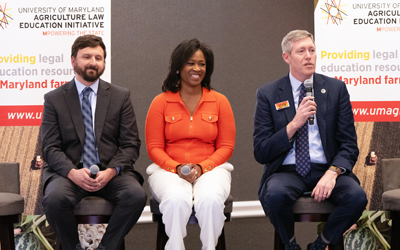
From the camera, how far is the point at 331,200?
2732 millimetres

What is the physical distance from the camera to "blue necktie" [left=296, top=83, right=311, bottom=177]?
2.85 m

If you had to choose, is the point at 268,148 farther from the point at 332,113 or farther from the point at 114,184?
the point at 114,184

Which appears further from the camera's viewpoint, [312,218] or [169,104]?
[169,104]

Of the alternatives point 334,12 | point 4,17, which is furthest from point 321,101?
point 4,17

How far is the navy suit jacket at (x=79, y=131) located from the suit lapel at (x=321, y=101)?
125 cm

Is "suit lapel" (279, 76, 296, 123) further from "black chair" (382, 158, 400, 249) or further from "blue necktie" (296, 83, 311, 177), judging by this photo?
"black chair" (382, 158, 400, 249)

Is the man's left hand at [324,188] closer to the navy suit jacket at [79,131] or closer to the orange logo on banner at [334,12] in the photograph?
the navy suit jacket at [79,131]

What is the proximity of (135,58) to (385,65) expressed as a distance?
7.12 ft

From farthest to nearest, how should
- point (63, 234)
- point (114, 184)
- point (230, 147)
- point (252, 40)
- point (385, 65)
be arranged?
1. point (252, 40)
2. point (385, 65)
3. point (230, 147)
4. point (114, 184)
5. point (63, 234)

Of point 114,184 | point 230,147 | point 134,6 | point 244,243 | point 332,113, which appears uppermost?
point 134,6

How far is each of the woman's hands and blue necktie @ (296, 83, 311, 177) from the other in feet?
2.12

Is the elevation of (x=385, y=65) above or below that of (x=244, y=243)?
above

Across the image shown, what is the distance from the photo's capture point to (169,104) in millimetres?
3180

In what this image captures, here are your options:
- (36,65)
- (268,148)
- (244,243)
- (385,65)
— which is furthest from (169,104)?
(385,65)
